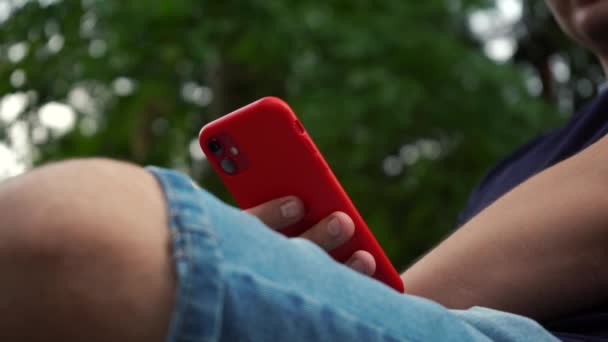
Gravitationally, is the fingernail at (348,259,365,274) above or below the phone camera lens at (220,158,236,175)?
below

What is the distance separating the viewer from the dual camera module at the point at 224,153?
117cm

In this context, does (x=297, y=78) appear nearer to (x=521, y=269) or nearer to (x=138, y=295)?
(x=521, y=269)

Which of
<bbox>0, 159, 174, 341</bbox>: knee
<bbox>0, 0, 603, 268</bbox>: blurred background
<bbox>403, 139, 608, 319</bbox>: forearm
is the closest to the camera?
<bbox>0, 159, 174, 341</bbox>: knee

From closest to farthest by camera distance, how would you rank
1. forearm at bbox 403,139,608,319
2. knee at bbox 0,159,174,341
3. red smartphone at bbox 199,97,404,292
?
knee at bbox 0,159,174,341, forearm at bbox 403,139,608,319, red smartphone at bbox 199,97,404,292

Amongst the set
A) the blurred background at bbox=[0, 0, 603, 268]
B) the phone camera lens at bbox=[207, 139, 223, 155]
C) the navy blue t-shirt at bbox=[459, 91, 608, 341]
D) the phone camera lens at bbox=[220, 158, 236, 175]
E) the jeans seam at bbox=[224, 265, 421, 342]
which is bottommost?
the blurred background at bbox=[0, 0, 603, 268]

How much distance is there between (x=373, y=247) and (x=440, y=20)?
3.65 meters

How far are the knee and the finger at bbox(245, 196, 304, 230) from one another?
51 cm

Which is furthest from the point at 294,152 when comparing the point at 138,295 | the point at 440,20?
the point at 440,20

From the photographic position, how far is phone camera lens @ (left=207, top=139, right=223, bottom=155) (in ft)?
3.84

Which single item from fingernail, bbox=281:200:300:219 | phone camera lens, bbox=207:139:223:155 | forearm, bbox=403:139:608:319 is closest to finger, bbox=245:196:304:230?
fingernail, bbox=281:200:300:219

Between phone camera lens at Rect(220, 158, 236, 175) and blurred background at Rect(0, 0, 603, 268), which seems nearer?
phone camera lens at Rect(220, 158, 236, 175)

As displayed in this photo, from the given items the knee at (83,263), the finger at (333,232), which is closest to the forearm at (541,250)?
Answer: the finger at (333,232)

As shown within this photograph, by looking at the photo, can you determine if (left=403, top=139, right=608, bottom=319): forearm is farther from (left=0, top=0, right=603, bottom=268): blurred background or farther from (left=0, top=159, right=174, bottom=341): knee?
(left=0, top=0, right=603, bottom=268): blurred background

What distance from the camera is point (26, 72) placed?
10.4 ft
